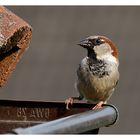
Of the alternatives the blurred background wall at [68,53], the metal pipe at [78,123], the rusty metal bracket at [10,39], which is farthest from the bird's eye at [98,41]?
the blurred background wall at [68,53]

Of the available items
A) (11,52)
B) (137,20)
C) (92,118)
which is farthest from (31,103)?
(137,20)

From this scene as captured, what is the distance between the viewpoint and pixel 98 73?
12.8 ft

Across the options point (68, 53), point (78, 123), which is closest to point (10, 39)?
point (78, 123)

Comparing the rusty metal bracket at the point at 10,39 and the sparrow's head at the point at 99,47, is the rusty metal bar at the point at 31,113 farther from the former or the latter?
the sparrow's head at the point at 99,47

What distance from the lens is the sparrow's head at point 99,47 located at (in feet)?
12.6

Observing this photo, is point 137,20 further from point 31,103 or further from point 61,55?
point 31,103

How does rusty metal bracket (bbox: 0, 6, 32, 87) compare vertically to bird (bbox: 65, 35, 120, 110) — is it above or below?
above

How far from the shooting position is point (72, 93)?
6414 millimetres

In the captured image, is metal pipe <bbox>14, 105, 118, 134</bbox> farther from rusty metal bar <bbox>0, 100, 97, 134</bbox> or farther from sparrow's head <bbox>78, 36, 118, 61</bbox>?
sparrow's head <bbox>78, 36, 118, 61</bbox>

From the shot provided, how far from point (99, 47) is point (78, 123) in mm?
1718

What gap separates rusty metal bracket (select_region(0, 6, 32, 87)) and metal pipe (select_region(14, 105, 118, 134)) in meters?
0.35

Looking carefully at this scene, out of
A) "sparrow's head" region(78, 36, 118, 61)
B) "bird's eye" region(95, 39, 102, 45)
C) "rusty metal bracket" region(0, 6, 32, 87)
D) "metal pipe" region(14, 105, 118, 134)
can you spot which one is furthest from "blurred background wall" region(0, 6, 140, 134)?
"metal pipe" region(14, 105, 118, 134)

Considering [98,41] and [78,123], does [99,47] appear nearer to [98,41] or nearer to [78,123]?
[98,41]

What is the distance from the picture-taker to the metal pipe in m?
2.07
